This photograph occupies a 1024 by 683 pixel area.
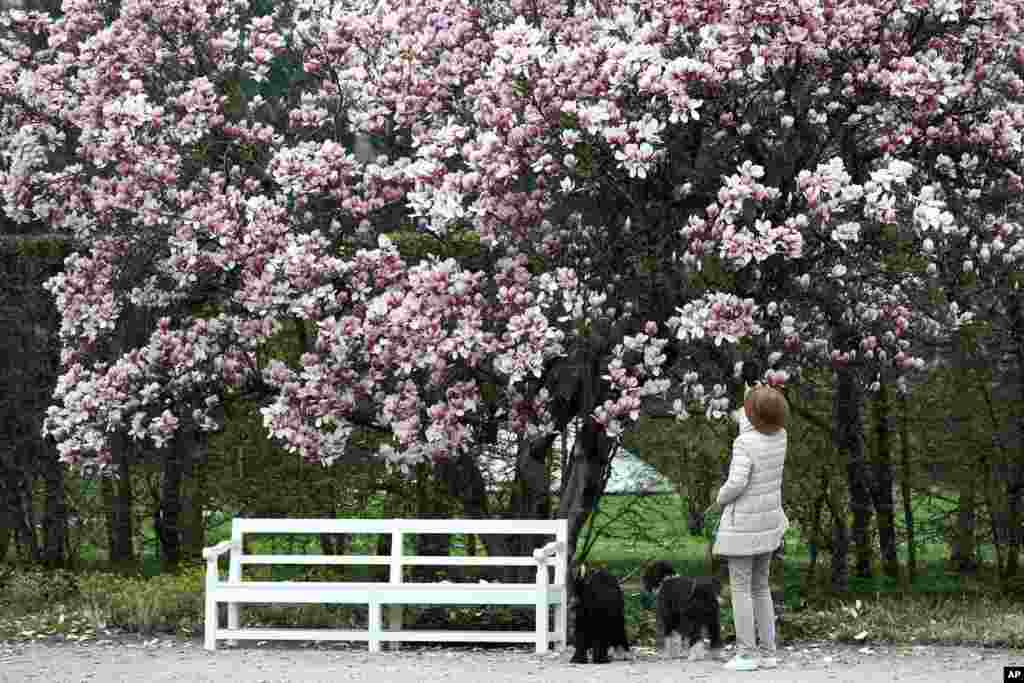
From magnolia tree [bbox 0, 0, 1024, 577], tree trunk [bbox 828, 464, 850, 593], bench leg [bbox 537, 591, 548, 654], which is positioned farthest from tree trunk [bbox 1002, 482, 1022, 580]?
bench leg [bbox 537, 591, 548, 654]

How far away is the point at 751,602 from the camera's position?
26.0ft

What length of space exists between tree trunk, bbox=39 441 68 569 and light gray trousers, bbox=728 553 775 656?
6937mm

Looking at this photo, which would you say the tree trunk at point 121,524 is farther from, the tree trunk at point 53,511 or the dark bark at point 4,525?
the dark bark at point 4,525

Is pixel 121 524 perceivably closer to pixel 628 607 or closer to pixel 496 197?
pixel 628 607

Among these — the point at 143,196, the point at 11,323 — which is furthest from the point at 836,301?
the point at 11,323

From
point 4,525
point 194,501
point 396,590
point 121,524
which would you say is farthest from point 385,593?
point 4,525

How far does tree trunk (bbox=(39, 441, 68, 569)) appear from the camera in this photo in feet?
41.8

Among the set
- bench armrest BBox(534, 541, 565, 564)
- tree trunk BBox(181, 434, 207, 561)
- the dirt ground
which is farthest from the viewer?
tree trunk BBox(181, 434, 207, 561)

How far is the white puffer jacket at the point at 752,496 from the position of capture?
25.1 ft

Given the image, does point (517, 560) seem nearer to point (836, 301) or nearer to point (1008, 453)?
point (836, 301)

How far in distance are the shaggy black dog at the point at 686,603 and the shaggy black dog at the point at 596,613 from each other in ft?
0.76

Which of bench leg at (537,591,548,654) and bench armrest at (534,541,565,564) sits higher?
bench armrest at (534,541,565,564)

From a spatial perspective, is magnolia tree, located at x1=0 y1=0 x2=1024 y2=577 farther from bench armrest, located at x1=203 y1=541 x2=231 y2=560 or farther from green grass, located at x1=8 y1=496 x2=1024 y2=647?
green grass, located at x1=8 y1=496 x2=1024 y2=647

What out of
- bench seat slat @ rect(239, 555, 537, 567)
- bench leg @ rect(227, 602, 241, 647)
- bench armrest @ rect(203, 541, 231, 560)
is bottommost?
bench leg @ rect(227, 602, 241, 647)
